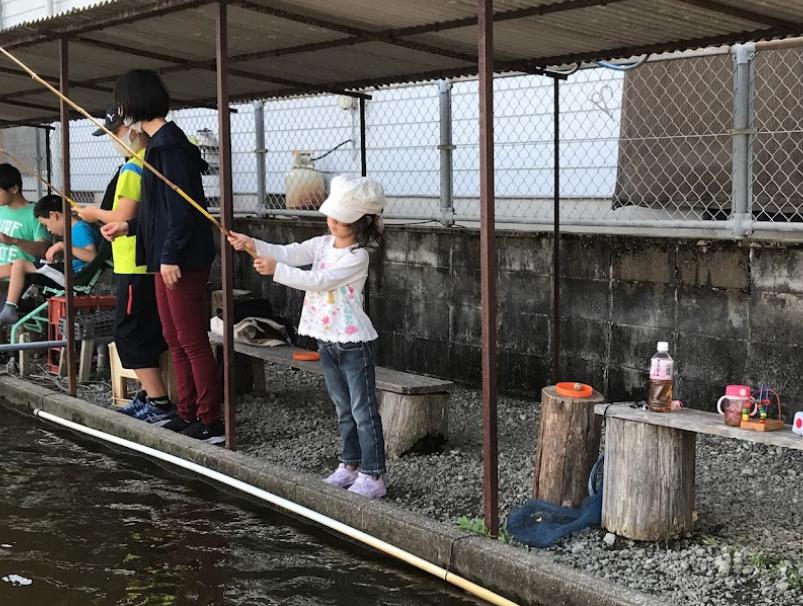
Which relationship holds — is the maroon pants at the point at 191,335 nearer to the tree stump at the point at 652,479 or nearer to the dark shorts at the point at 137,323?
the dark shorts at the point at 137,323

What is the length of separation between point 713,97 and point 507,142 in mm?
2317

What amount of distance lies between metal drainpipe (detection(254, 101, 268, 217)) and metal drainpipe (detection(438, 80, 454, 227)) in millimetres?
2553

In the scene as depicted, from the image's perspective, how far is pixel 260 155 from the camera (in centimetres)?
1044

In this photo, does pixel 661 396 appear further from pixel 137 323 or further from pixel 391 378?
pixel 137 323

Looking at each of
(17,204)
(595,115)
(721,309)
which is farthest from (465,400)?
(17,204)

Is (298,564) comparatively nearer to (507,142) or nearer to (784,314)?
(784,314)

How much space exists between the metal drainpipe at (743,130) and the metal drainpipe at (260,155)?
17.1 feet

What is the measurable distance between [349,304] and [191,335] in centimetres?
148

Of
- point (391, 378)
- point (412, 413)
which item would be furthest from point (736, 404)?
point (391, 378)

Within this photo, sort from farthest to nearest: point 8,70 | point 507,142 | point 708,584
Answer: point 507,142 < point 8,70 < point 708,584

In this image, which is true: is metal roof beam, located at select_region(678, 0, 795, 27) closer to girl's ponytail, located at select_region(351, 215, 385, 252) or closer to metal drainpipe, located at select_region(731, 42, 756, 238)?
metal drainpipe, located at select_region(731, 42, 756, 238)

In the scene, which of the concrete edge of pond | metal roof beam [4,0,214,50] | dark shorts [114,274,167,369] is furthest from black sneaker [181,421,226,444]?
metal roof beam [4,0,214,50]

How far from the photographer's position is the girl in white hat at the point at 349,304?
5113 mm

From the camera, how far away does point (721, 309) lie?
21.0 ft
